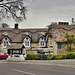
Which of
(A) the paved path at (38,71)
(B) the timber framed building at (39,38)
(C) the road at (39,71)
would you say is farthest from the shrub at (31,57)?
(C) the road at (39,71)

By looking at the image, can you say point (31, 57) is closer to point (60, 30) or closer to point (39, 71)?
point (60, 30)

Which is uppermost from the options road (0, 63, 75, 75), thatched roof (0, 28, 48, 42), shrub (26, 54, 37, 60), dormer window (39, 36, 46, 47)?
thatched roof (0, 28, 48, 42)

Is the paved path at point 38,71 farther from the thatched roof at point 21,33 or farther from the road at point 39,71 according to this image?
the thatched roof at point 21,33

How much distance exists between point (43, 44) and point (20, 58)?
22.1 m

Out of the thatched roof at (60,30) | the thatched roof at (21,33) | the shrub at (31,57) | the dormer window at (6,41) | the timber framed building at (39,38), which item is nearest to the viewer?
the shrub at (31,57)

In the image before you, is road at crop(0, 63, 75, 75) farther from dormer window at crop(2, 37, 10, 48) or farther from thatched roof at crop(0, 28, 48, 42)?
dormer window at crop(2, 37, 10, 48)

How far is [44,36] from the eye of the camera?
57.1 metres

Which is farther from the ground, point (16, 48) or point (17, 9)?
point (17, 9)

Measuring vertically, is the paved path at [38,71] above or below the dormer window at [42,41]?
below

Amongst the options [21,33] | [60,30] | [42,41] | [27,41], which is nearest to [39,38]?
[42,41]

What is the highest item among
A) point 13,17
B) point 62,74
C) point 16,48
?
point 13,17

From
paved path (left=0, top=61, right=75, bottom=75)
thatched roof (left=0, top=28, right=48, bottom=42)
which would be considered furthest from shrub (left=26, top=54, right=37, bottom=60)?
thatched roof (left=0, top=28, right=48, bottom=42)

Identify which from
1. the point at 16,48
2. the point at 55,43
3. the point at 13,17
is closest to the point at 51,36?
the point at 55,43

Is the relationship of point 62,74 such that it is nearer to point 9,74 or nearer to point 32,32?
point 9,74
